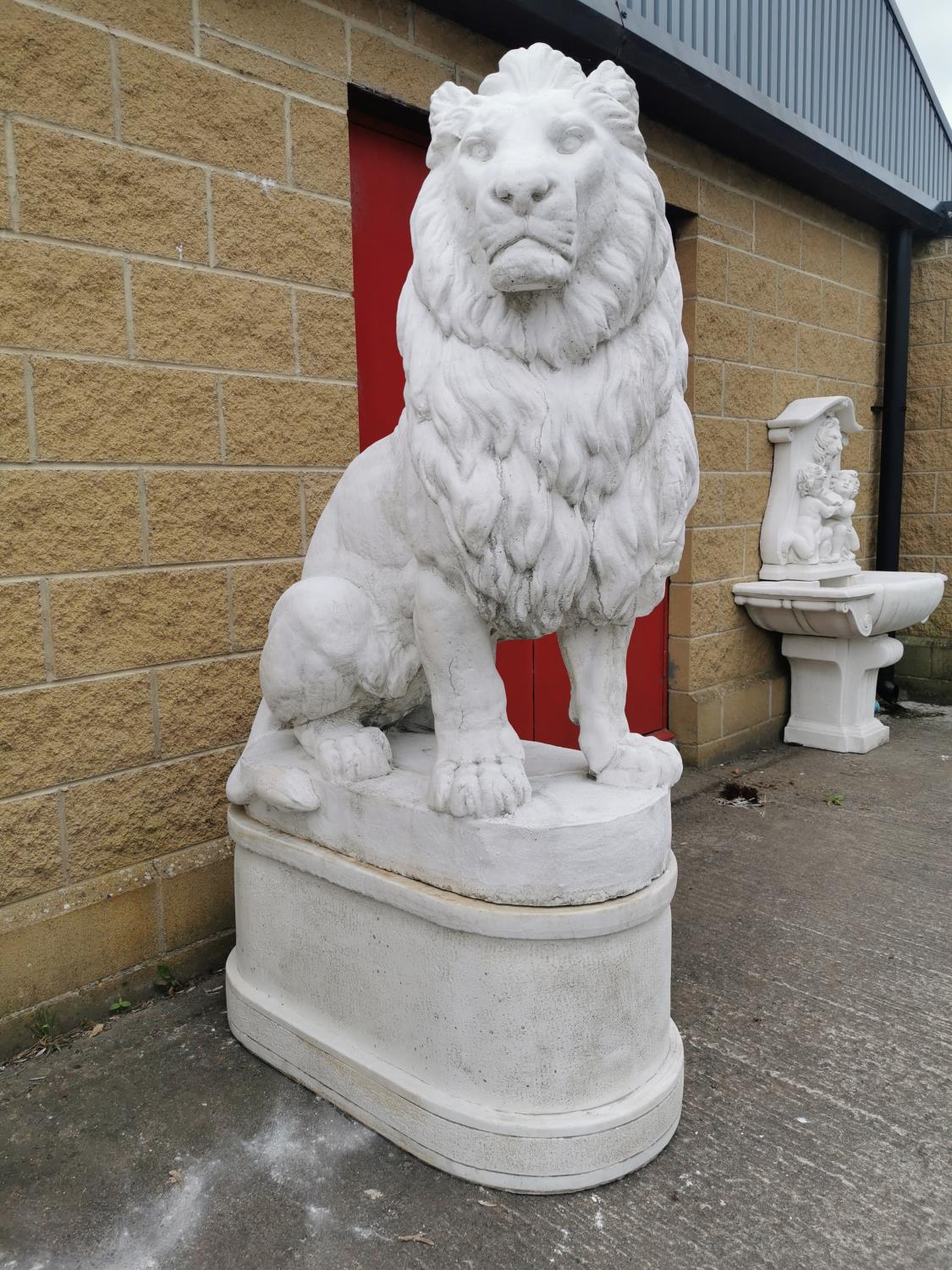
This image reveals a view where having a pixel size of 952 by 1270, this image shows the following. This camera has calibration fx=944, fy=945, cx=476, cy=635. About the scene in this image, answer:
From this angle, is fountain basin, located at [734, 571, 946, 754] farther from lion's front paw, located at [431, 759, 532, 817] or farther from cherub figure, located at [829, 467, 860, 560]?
lion's front paw, located at [431, 759, 532, 817]

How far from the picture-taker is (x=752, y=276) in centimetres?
427

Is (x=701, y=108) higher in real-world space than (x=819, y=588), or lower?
higher

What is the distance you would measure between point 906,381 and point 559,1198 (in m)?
5.01

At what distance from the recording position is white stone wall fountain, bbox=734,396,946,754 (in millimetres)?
4367

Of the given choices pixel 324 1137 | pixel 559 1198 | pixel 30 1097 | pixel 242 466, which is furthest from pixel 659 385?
pixel 30 1097

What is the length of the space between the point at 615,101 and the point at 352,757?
51.1 inches

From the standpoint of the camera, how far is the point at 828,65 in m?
4.58

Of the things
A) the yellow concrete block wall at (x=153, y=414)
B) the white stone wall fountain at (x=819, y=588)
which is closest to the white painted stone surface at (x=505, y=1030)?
the yellow concrete block wall at (x=153, y=414)

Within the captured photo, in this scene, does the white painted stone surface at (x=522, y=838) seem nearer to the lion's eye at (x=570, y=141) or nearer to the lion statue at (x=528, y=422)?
the lion statue at (x=528, y=422)

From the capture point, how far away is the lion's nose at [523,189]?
146 centimetres

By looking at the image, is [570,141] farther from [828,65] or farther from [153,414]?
[828,65]

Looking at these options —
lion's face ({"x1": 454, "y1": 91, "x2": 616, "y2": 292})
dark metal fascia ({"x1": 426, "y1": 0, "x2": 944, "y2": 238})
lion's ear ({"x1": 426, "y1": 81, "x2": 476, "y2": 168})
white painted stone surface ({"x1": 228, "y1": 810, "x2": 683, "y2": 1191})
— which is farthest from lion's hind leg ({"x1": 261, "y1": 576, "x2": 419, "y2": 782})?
dark metal fascia ({"x1": 426, "y1": 0, "x2": 944, "y2": 238})

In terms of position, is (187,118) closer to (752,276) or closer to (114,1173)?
(114,1173)

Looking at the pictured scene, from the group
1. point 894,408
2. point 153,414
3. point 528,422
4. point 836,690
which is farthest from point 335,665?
point 894,408
